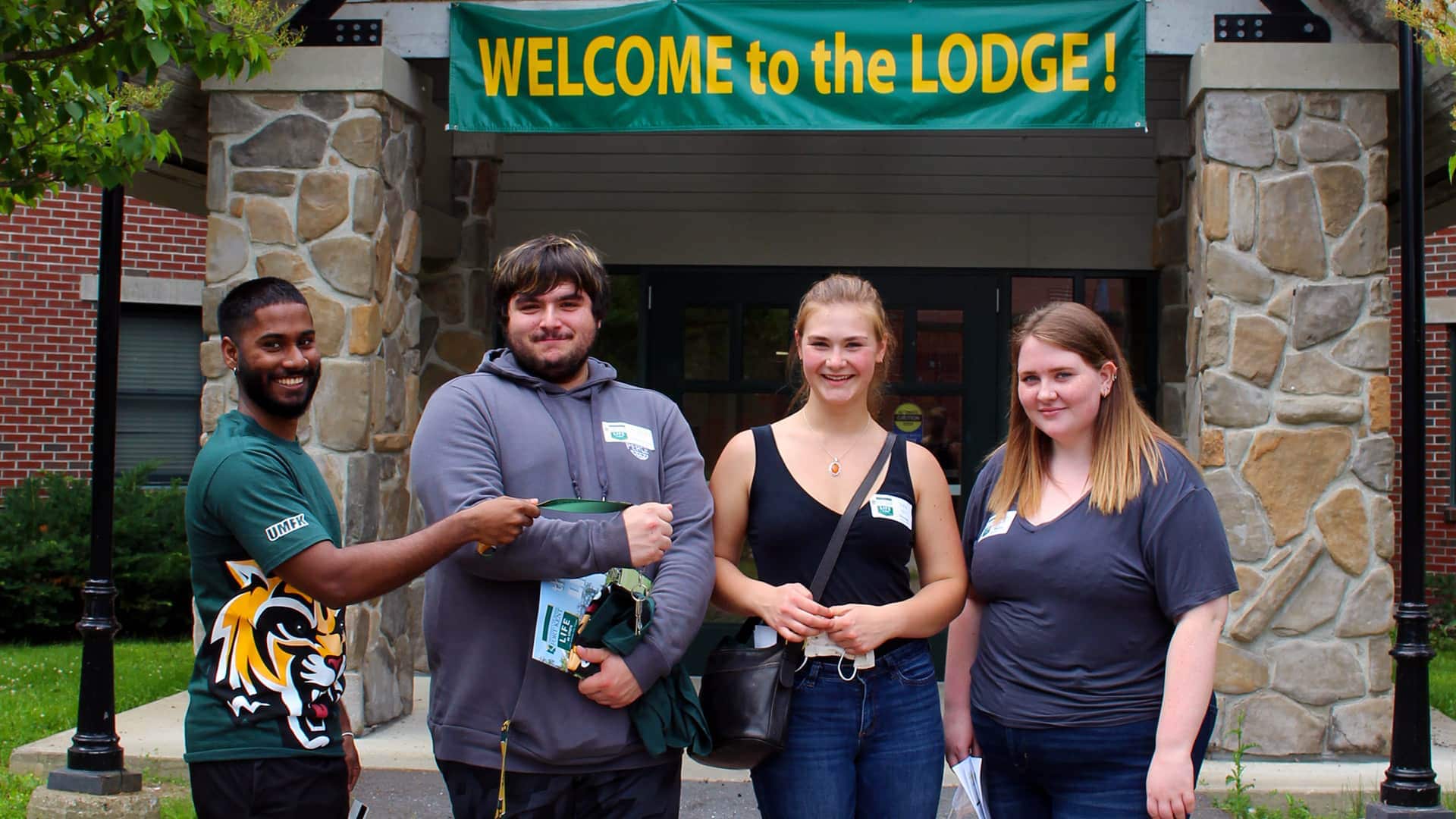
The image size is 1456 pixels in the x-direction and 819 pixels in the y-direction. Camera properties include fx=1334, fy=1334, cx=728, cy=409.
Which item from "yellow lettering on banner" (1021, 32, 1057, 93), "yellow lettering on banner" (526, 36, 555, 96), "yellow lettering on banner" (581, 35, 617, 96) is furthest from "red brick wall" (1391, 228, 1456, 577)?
"yellow lettering on banner" (526, 36, 555, 96)

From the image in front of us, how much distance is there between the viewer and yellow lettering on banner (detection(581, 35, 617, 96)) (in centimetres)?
614

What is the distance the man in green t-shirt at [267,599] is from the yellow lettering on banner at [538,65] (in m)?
3.57

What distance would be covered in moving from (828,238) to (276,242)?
3.50 meters

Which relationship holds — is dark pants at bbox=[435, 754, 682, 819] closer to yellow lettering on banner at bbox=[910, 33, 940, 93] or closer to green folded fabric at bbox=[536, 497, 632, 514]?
green folded fabric at bbox=[536, 497, 632, 514]

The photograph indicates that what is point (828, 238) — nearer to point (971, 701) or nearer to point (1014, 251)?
point (1014, 251)

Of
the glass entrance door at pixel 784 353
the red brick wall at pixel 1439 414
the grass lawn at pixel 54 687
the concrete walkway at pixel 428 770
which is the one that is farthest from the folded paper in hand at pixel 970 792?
the red brick wall at pixel 1439 414

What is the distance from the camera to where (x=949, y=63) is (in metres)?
6.02

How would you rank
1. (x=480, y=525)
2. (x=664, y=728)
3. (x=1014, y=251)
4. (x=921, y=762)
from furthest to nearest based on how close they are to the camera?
(x=1014, y=251), (x=921, y=762), (x=664, y=728), (x=480, y=525)

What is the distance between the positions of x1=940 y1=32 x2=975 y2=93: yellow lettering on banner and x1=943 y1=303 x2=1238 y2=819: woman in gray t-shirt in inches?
125

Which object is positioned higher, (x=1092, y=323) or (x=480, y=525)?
(x=1092, y=323)

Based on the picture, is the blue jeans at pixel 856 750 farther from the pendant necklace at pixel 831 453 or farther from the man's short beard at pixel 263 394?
the man's short beard at pixel 263 394

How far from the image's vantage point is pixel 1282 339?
5.85m

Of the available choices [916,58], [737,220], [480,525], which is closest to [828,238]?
[737,220]

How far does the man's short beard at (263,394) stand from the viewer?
2844mm
